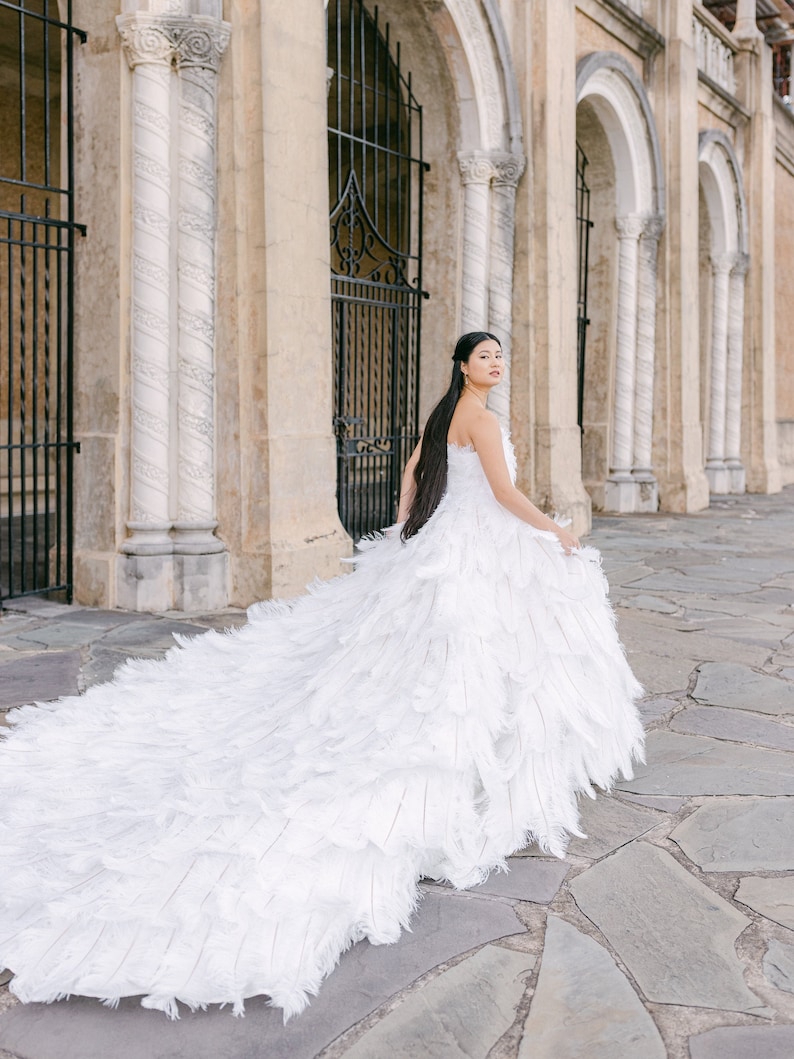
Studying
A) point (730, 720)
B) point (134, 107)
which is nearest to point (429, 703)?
point (730, 720)

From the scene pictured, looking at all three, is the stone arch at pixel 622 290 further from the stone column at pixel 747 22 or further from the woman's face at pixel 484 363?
the woman's face at pixel 484 363

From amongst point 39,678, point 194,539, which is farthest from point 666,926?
point 194,539

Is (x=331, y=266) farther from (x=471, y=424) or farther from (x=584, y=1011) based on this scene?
(x=584, y=1011)

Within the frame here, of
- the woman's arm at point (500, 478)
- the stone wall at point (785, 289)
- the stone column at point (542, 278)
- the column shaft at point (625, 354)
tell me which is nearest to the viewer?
the woman's arm at point (500, 478)

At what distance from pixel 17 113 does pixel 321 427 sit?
279 inches

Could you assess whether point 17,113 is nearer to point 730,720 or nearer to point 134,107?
point 134,107

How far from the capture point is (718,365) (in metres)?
15.8

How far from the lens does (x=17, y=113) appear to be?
36.7 ft

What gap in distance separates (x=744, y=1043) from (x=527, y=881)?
75 centimetres

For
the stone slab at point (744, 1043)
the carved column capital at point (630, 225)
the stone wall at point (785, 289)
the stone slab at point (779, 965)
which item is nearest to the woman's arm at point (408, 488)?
the stone slab at point (779, 965)

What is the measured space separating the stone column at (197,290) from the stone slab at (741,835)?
3696 mm

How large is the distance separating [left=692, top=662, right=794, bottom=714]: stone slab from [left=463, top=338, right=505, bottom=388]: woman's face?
1841mm

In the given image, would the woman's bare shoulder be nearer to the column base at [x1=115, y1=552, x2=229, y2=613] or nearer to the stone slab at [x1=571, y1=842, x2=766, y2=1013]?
the stone slab at [x1=571, y1=842, x2=766, y2=1013]

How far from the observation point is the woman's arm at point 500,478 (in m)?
3.28
